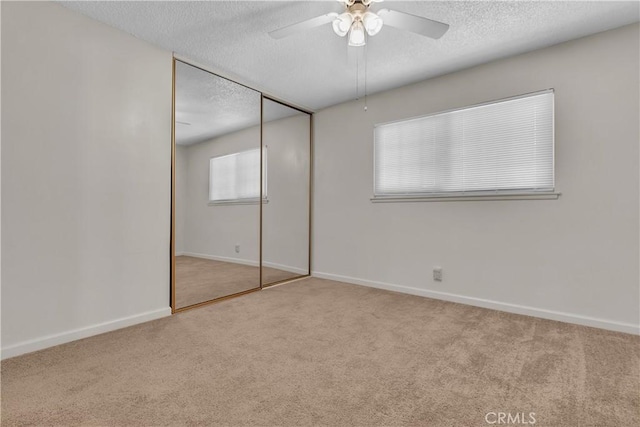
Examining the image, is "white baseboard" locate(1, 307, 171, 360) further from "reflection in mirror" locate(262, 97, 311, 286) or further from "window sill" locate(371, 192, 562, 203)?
"window sill" locate(371, 192, 562, 203)

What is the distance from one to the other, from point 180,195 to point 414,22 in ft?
7.64

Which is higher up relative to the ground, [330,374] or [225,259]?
[225,259]

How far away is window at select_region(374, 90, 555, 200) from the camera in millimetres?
2691

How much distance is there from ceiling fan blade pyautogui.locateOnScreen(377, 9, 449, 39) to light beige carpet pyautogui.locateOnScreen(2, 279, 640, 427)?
1979mm

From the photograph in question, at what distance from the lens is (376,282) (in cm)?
373

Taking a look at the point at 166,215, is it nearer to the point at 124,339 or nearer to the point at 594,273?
the point at 124,339

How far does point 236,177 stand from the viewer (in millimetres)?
3451

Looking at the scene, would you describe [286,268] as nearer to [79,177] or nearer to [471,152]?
[79,177]

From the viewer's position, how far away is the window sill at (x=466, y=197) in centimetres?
267

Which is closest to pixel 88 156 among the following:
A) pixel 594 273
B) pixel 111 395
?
pixel 111 395

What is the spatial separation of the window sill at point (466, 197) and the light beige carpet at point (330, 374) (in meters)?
1.05

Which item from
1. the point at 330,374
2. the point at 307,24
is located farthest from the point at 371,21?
the point at 330,374

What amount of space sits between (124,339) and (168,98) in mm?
1998

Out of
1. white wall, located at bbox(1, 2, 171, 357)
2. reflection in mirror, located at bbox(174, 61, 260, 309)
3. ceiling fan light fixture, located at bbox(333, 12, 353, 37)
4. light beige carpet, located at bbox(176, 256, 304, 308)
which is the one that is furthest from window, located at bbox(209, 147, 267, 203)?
ceiling fan light fixture, located at bbox(333, 12, 353, 37)
